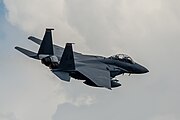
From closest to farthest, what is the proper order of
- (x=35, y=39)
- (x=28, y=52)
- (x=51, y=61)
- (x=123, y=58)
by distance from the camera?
(x=51, y=61) → (x=123, y=58) → (x=28, y=52) → (x=35, y=39)

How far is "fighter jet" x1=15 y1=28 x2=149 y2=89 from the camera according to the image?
70438 mm

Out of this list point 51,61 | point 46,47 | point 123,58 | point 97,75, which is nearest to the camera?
point 97,75

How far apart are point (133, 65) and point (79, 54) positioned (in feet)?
31.8

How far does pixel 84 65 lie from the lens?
253 ft

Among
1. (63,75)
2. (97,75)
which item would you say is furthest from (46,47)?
(63,75)

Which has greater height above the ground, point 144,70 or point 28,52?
point 28,52

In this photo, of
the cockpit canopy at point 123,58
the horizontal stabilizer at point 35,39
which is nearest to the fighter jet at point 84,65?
the cockpit canopy at point 123,58

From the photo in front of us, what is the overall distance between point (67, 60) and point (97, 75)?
5.06 meters

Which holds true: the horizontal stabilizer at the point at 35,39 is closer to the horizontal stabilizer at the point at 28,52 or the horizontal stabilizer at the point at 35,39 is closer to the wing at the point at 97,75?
the horizontal stabilizer at the point at 28,52

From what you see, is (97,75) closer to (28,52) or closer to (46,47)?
(46,47)

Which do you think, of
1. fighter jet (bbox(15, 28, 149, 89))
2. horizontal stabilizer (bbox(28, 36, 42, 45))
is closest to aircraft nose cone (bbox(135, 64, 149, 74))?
fighter jet (bbox(15, 28, 149, 89))

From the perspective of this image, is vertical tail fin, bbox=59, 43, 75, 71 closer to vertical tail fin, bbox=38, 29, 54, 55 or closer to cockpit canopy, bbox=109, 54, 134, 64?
vertical tail fin, bbox=38, 29, 54, 55

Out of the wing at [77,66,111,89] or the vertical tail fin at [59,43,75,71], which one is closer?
the wing at [77,66,111,89]

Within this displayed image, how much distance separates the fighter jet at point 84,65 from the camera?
70.4 metres
